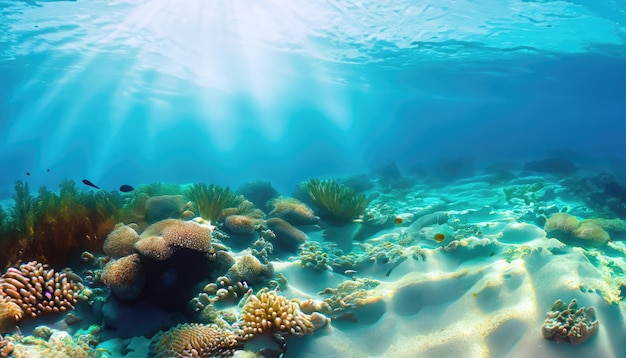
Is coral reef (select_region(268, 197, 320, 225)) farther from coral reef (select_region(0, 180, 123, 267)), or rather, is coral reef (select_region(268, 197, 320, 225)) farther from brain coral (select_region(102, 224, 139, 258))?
brain coral (select_region(102, 224, 139, 258))

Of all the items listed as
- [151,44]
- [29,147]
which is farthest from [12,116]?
[151,44]

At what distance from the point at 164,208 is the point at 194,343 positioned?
3929mm

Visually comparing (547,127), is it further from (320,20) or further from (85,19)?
(85,19)

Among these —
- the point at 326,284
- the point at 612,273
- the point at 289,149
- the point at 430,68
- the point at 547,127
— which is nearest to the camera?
the point at 612,273

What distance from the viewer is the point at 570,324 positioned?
13.5 feet

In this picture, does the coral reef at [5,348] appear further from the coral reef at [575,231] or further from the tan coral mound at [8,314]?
the coral reef at [575,231]

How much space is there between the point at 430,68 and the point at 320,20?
1666 cm

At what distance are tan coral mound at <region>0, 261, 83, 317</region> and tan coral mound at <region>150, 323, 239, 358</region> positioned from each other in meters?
1.45

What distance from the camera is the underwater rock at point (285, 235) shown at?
768 centimetres

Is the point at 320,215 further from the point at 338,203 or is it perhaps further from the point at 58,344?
the point at 58,344

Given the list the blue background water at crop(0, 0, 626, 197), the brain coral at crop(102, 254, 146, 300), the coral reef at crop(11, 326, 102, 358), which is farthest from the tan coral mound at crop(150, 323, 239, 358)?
the blue background water at crop(0, 0, 626, 197)

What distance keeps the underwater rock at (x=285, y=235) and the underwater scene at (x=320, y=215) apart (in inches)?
2.0

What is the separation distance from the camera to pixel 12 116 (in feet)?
173

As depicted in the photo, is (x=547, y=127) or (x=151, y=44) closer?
(x=151, y=44)
